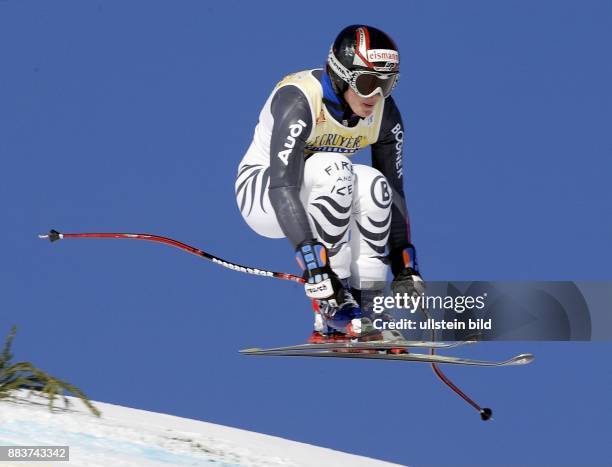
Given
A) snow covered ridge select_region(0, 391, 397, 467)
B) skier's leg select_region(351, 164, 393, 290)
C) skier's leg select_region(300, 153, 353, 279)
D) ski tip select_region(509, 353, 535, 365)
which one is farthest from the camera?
skier's leg select_region(351, 164, 393, 290)

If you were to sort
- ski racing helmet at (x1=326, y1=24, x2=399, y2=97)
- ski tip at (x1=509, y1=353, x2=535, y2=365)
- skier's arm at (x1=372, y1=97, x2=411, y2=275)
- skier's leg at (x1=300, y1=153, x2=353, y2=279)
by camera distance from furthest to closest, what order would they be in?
skier's arm at (x1=372, y1=97, x2=411, y2=275)
skier's leg at (x1=300, y1=153, x2=353, y2=279)
ski racing helmet at (x1=326, y1=24, x2=399, y2=97)
ski tip at (x1=509, y1=353, x2=535, y2=365)

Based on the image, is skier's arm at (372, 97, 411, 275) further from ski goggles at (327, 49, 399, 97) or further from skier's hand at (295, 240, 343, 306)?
skier's hand at (295, 240, 343, 306)

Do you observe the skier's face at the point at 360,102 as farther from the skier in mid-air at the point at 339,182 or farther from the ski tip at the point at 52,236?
the ski tip at the point at 52,236

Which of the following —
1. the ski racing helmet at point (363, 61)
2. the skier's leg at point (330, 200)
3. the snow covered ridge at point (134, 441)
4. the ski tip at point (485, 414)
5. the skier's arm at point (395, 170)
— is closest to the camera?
the snow covered ridge at point (134, 441)

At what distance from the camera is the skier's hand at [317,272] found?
6.76m

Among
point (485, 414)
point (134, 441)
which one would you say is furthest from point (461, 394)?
point (134, 441)

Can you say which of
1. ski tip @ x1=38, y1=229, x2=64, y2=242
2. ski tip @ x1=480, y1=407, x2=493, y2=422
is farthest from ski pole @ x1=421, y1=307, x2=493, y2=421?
ski tip @ x1=38, y1=229, x2=64, y2=242

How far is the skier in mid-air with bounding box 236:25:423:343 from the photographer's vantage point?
6.78 metres

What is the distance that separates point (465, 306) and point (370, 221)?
626 millimetres

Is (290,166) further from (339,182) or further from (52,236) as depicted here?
(52,236)

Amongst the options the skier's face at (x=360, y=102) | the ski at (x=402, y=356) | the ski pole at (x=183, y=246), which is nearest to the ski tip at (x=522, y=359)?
the ski at (x=402, y=356)

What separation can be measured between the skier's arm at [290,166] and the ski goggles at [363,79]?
0.22 meters

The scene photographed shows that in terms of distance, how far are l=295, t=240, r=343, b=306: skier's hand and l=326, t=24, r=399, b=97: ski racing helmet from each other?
76cm

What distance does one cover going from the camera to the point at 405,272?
23.3 feet
